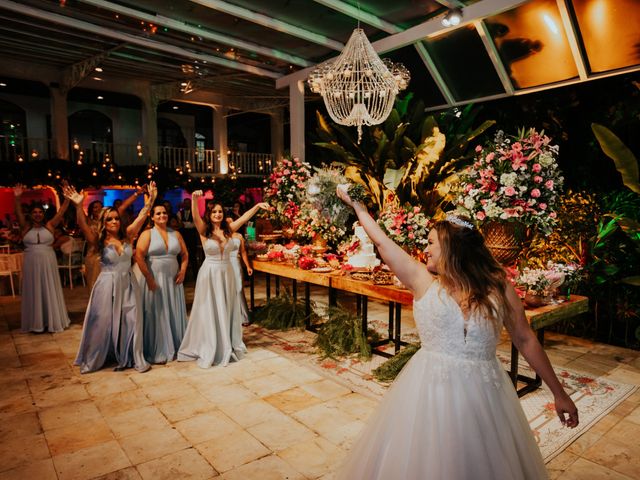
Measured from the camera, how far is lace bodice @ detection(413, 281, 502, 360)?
1.85 meters

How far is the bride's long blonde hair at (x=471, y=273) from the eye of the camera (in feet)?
6.02

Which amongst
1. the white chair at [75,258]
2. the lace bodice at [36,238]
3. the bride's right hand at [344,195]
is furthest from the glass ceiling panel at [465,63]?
the white chair at [75,258]

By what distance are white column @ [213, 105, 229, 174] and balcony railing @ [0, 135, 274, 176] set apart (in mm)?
220

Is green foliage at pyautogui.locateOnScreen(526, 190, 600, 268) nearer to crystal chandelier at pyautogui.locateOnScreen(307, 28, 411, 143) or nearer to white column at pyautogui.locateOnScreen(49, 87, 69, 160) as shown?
crystal chandelier at pyautogui.locateOnScreen(307, 28, 411, 143)

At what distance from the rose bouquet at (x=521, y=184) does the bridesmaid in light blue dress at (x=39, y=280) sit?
5429 millimetres

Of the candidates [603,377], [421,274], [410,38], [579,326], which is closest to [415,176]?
[410,38]

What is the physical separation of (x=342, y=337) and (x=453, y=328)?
351 centimetres

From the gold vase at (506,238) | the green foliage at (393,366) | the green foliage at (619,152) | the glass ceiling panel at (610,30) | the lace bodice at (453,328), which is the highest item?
the glass ceiling panel at (610,30)

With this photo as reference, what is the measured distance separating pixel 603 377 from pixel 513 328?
3436 mm

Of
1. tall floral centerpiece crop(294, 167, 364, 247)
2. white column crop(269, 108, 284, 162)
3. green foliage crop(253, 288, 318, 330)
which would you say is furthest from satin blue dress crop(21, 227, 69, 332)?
white column crop(269, 108, 284, 162)

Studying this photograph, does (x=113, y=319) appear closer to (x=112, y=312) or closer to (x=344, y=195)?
(x=112, y=312)

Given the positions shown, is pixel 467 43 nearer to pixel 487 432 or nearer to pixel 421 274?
pixel 421 274

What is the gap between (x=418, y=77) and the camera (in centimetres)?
752

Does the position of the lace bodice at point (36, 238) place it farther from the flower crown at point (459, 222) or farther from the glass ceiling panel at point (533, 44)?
the glass ceiling panel at point (533, 44)
